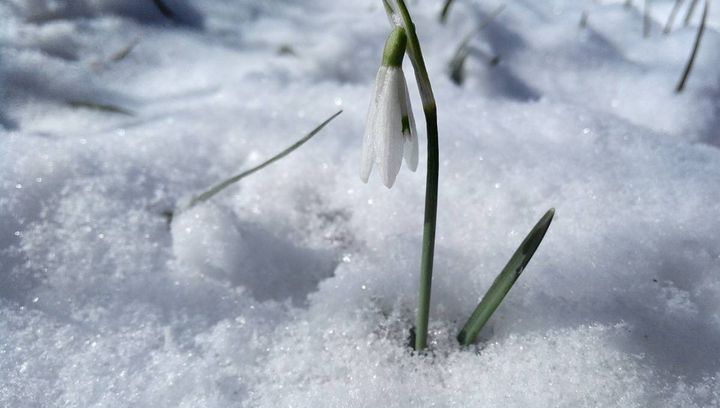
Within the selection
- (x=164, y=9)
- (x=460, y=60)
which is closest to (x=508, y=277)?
(x=460, y=60)

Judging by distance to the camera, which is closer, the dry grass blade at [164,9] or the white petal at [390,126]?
the white petal at [390,126]

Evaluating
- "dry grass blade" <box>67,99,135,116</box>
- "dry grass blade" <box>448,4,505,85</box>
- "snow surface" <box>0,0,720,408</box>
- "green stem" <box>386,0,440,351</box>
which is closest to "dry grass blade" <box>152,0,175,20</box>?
"snow surface" <box>0,0,720,408</box>

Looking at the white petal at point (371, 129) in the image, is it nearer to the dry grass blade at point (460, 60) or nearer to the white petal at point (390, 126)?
the white petal at point (390, 126)

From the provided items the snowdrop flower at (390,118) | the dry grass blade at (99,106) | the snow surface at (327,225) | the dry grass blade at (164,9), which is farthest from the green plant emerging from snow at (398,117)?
the dry grass blade at (164,9)

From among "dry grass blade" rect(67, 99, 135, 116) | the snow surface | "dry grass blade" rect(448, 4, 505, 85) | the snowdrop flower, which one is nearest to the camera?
the snowdrop flower

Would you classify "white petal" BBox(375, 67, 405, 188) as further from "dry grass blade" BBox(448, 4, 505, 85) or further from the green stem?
"dry grass blade" BBox(448, 4, 505, 85)

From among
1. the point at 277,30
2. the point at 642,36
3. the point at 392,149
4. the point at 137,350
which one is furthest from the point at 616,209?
the point at 277,30

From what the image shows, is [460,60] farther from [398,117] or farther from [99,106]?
[398,117]
